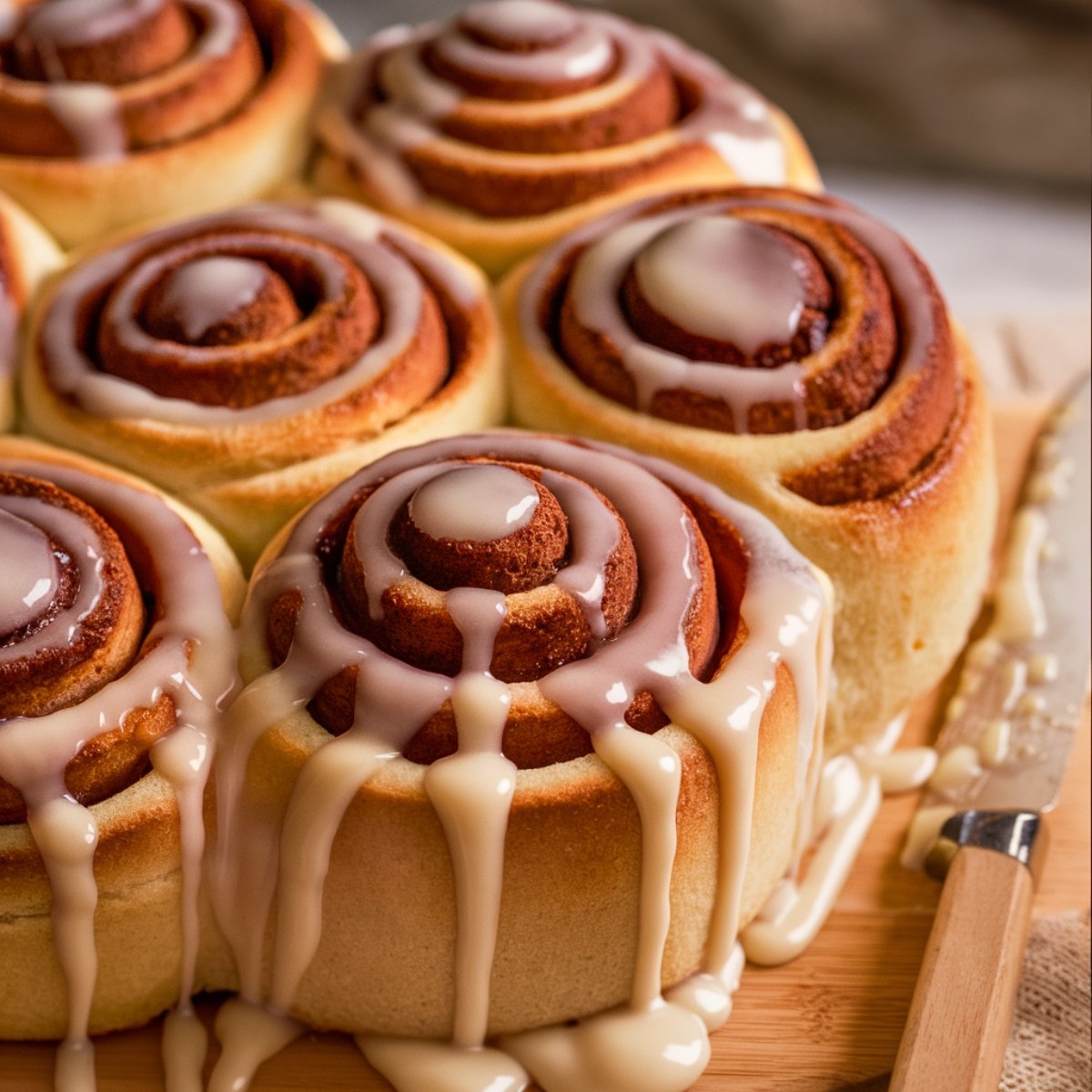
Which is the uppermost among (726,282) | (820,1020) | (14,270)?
(726,282)

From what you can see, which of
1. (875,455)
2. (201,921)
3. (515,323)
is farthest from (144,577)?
(875,455)

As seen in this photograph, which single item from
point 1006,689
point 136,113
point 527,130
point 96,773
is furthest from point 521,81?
point 96,773

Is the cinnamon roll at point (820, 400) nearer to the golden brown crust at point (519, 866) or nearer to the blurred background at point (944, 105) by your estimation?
the golden brown crust at point (519, 866)

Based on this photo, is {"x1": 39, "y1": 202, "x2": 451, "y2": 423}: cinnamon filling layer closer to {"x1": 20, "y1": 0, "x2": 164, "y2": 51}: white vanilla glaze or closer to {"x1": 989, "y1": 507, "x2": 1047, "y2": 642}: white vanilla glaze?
{"x1": 20, "y1": 0, "x2": 164, "y2": 51}: white vanilla glaze

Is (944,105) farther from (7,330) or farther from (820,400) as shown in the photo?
(7,330)

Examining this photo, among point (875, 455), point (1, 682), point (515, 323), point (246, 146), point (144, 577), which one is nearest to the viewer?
point (1, 682)

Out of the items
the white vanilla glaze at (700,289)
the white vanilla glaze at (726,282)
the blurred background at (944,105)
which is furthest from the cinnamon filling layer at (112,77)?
the blurred background at (944,105)

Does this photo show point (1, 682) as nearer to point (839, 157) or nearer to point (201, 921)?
point (201, 921)
